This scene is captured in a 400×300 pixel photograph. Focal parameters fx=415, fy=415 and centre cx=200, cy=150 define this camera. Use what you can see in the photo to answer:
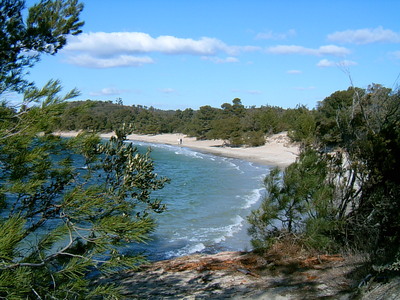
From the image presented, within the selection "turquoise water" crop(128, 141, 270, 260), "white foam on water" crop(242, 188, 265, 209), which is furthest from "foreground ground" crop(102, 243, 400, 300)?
"white foam on water" crop(242, 188, 265, 209)

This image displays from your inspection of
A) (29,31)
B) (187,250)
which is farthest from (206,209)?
(29,31)

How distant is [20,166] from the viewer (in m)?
3.16

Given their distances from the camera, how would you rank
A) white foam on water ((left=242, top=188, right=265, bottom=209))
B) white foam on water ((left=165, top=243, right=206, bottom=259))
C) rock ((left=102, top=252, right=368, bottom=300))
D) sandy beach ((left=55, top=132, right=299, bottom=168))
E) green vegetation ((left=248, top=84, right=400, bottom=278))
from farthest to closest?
sandy beach ((left=55, top=132, right=299, bottom=168))
white foam on water ((left=242, top=188, right=265, bottom=209))
white foam on water ((left=165, top=243, right=206, bottom=259))
green vegetation ((left=248, top=84, right=400, bottom=278))
rock ((left=102, top=252, right=368, bottom=300))

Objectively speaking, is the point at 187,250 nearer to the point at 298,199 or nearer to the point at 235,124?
the point at 298,199

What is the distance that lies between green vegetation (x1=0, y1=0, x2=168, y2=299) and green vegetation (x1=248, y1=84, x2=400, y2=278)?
4466mm

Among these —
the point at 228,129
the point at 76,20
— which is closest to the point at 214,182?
the point at 76,20

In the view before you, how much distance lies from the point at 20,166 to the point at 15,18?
1.94 meters

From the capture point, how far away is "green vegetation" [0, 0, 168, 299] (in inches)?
114

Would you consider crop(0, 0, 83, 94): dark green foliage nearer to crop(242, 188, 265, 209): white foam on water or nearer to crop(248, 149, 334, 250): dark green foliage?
crop(248, 149, 334, 250): dark green foliage

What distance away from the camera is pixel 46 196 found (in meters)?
3.90

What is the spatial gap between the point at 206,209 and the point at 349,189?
44.9 ft

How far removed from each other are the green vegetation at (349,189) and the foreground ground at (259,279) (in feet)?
1.59

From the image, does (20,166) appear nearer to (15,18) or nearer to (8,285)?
(8,285)

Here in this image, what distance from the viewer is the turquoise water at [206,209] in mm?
13984
